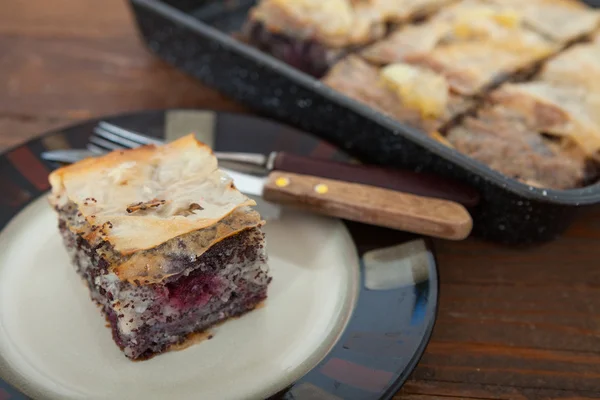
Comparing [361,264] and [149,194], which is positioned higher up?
[149,194]

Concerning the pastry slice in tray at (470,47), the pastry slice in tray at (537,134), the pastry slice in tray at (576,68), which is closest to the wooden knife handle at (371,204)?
the pastry slice in tray at (537,134)

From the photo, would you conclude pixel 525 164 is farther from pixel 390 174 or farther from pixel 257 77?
pixel 257 77

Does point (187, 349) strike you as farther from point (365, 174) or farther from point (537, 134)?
point (537, 134)

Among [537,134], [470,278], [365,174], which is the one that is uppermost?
[365,174]

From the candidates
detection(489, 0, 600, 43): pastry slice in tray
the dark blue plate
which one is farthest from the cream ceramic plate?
detection(489, 0, 600, 43): pastry slice in tray

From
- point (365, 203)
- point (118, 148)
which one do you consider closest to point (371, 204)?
point (365, 203)

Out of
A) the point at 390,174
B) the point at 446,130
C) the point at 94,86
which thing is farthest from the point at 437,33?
the point at 94,86
